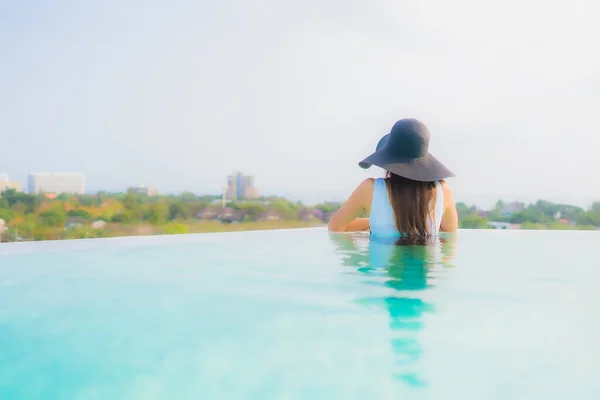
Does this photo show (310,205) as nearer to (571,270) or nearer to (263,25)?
(263,25)

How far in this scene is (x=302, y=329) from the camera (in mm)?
1507

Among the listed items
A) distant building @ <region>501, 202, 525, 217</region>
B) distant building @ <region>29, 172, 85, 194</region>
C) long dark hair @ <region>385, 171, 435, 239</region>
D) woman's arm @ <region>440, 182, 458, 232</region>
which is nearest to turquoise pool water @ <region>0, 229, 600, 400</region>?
long dark hair @ <region>385, 171, 435, 239</region>

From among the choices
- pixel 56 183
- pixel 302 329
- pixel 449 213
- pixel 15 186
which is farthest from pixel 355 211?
pixel 56 183

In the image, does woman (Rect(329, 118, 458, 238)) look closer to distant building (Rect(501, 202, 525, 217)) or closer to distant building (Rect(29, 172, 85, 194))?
distant building (Rect(501, 202, 525, 217))

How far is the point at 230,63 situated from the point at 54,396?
3431 cm

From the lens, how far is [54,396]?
1.09 m

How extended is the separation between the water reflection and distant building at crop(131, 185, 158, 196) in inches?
1730

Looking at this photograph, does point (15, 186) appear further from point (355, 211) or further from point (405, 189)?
point (405, 189)

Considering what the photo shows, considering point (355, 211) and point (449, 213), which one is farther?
point (449, 213)

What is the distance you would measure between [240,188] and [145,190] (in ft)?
29.4

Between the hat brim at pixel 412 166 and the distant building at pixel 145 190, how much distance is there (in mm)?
44489

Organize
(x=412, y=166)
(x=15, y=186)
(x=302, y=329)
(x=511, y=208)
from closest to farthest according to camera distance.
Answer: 1. (x=302, y=329)
2. (x=412, y=166)
3. (x=511, y=208)
4. (x=15, y=186)

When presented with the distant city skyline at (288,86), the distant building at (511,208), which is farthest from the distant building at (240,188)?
the distant building at (511,208)

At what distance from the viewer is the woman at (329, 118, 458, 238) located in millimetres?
3012
